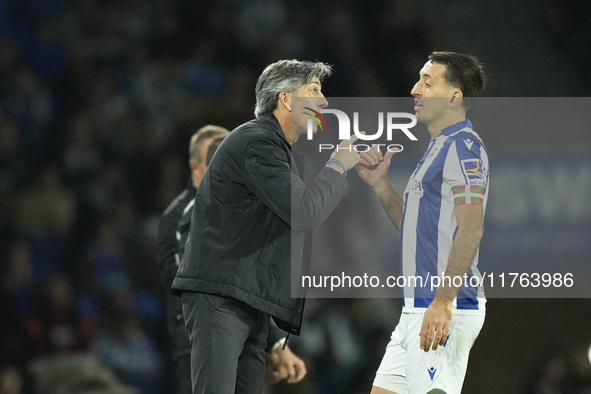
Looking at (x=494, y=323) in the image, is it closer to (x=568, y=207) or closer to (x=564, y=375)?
(x=564, y=375)

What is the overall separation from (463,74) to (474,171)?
397 mm

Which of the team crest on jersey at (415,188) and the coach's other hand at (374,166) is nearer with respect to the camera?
the team crest on jersey at (415,188)

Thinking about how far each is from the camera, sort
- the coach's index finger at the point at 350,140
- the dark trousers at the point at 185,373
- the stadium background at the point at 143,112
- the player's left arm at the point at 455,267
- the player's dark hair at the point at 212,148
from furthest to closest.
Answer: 1. the stadium background at the point at 143,112
2. the player's dark hair at the point at 212,148
3. the dark trousers at the point at 185,373
4. the coach's index finger at the point at 350,140
5. the player's left arm at the point at 455,267

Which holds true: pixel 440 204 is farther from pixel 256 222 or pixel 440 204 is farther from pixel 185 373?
pixel 185 373

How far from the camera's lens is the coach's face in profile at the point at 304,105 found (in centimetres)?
253

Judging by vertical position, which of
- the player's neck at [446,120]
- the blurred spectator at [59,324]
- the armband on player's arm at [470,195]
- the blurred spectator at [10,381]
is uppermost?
the player's neck at [446,120]

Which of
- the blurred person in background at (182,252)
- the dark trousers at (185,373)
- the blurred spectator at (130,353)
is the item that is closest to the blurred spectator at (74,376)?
the blurred spectator at (130,353)

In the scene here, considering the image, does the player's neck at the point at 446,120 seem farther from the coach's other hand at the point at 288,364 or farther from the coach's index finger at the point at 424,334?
the coach's other hand at the point at 288,364

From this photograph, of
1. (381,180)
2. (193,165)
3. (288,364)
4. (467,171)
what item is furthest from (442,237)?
(193,165)

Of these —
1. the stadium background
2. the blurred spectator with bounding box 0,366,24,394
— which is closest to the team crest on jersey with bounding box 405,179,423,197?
the stadium background

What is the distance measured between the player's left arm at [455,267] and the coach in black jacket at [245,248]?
0.41 metres

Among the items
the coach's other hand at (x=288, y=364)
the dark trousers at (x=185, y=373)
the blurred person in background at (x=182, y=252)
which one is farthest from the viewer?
the dark trousers at (x=185, y=373)

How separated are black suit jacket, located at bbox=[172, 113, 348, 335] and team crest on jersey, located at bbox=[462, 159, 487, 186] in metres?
0.39

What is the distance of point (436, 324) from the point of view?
218cm
